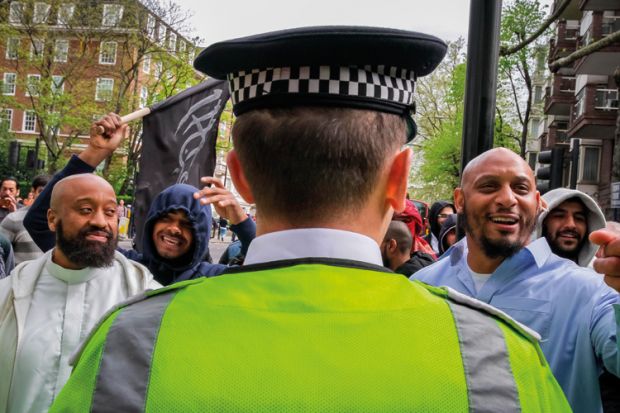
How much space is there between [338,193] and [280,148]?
14 centimetres

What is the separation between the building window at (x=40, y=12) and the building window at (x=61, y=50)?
50.2 inches

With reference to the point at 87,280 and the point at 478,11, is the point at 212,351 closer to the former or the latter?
the point at 87,280

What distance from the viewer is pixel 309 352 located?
4.25 feet

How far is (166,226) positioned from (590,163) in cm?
3696

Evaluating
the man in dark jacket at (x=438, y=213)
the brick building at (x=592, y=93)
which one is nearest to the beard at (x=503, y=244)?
the man in dark jacket at (x=438, y=213)

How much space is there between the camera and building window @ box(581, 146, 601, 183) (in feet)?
126

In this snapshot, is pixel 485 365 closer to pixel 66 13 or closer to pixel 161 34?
pixel 66 13

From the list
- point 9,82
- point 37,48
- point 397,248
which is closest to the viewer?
point 397,248

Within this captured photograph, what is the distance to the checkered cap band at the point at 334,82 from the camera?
1527 millimetres

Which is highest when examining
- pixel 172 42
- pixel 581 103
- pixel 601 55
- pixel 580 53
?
pixel 172 42

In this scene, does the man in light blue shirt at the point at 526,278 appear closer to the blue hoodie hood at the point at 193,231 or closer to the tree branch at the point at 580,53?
the blue hoodie hood at the point at 193,231

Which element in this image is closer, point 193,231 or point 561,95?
point 193,231

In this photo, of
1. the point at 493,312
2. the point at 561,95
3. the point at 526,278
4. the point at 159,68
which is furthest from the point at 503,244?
the point at 561,95

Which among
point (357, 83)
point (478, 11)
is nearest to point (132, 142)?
point (478, 11)
